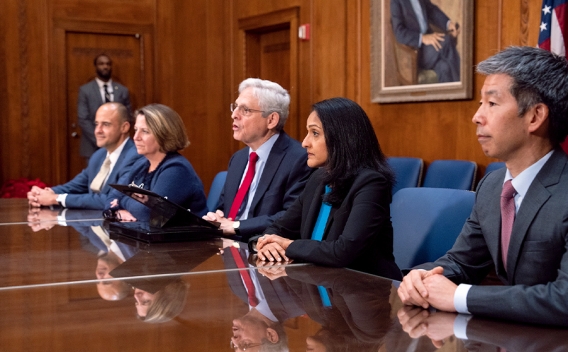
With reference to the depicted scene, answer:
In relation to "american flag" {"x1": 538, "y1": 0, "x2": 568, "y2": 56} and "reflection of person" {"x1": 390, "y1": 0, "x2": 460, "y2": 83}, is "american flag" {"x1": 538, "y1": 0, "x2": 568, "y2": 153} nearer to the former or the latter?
"american flag" {"x1": 538, "y1": 0, "x2": 568, "y2": 56}

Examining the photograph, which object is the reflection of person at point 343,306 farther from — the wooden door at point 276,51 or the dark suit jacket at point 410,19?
the wooden door at point 276,51

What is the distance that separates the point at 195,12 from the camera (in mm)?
9461

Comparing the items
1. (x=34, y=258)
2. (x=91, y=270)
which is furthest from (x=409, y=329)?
(x=34, y=258)

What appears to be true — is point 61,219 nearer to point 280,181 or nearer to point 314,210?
point 280,181

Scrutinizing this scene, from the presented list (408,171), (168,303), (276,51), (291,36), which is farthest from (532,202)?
(276,51)

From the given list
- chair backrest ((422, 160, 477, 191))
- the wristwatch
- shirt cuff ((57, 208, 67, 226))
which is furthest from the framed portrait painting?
shirt cuff ((57, 208, 67, 226))

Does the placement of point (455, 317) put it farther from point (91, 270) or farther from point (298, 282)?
point (91, 270)

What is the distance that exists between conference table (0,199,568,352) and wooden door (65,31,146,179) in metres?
6.87

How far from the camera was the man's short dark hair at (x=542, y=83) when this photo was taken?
5.99ft

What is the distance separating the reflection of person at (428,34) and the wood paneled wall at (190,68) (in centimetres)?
48

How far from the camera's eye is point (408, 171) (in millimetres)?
6082

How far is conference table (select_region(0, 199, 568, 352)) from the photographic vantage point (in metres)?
1.40

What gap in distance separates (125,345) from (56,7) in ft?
27.1

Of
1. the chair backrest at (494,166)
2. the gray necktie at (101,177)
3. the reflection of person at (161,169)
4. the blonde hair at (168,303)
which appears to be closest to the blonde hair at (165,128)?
the reflection of person at (161,169)
